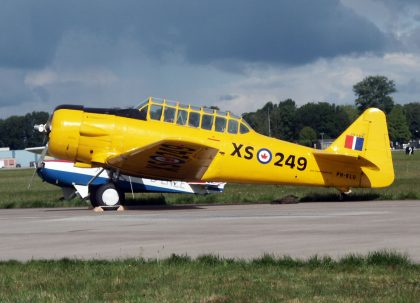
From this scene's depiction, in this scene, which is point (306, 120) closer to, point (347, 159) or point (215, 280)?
point (347, 159)

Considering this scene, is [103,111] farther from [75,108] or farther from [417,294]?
[417,294]

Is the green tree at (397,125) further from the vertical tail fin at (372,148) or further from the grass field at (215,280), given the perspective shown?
the grass field at (215,280)

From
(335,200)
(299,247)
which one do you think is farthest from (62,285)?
(335,200)

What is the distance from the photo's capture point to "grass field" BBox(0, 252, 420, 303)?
23.2 feet

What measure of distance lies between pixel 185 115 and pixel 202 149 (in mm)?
1622

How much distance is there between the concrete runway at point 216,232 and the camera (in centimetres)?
1048

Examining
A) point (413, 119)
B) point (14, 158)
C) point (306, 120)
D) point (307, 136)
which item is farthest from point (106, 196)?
point (413, 119)

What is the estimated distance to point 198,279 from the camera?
26.4ft

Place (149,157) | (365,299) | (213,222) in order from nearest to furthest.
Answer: (365,299), (213,222), (149,157)

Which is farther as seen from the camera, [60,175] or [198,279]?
[60,175]

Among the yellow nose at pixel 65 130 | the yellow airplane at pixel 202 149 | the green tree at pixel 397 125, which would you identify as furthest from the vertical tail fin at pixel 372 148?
the green tree at pixel 397 125

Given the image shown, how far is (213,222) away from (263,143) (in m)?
6.64

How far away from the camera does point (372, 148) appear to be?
2198 cm

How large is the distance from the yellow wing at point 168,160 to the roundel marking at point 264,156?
1502 millimetres
